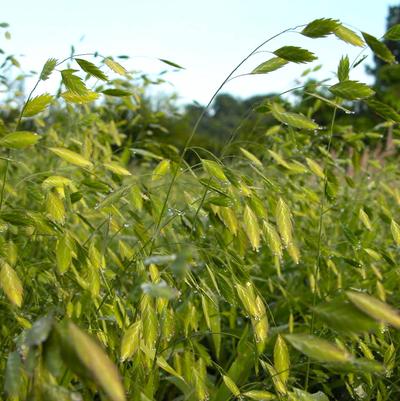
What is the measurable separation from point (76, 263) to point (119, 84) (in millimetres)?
1948

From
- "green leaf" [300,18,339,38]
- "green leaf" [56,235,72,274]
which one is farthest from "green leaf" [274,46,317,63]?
"green leaf" [56,235,72,274]

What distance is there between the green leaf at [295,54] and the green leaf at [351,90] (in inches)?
3.1

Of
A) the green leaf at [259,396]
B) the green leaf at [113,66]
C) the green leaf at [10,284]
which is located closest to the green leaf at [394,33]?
the green leaf at [113,66]

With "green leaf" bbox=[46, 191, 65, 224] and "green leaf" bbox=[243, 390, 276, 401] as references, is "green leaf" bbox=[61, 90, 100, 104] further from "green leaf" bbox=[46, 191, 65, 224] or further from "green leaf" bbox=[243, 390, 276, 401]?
"green leaf" bbox=[243, 390, 276, 401]

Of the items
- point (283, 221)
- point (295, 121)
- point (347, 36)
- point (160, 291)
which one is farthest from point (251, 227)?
point (160, 291)

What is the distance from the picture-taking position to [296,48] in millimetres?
1231

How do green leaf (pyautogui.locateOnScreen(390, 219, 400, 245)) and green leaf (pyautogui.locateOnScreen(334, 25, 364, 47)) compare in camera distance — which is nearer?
green leaf (pyautogui.locateOnScreen(334, 25, 364, 47))

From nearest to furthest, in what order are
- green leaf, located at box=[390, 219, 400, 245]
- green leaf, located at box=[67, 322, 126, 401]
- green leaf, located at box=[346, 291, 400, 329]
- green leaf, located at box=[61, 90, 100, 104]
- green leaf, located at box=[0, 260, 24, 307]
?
green leaf, located at box=[67, 322, 126, 401], green leaf, located at box=[346, 291, 400, 329], green leaf, located at box=[0, 260, 24, 307], green leaf, located at box=[61, 90, 100, 104], green leaf, located at box=[390, 219, 400, 245]

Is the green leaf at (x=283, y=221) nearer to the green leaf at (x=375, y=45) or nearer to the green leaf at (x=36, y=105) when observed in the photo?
the green leaf at (x=375, y=45)

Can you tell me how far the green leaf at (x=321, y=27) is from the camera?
1201 millimetres

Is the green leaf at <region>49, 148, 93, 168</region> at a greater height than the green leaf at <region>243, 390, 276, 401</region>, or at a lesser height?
greater

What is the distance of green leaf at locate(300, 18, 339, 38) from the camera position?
3.94 feet

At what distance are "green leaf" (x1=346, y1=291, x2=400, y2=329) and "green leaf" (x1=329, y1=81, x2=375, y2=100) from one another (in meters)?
0.56

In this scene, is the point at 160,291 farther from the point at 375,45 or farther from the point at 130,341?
the point at 375,45
